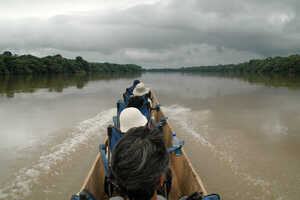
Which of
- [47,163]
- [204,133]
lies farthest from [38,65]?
[204,133]

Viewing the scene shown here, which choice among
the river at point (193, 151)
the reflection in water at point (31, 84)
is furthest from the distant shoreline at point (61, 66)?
the river at point (193, 151)

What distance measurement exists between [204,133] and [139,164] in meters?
7.10

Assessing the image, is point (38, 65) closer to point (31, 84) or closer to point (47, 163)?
point (31, 84)

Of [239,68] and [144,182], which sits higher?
[239,68]

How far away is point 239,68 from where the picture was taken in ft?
409

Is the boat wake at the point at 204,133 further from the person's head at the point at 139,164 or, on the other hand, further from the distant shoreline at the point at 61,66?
A: the distant shoreline at the point at 61,66

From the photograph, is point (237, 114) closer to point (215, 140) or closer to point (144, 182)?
point (215, 140)

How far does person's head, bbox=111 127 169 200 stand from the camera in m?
0.92

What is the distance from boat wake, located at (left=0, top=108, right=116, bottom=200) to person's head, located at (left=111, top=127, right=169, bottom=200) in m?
4.16

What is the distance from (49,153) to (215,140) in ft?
18.7

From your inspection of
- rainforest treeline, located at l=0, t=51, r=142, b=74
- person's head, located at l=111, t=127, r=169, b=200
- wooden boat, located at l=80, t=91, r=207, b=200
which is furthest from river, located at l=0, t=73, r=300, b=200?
rainforest treeline, located at l=0, t=51, r=142, b=74

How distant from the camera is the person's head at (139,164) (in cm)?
92

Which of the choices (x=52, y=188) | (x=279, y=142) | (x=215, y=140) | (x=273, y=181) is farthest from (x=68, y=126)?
(x=279, y=142)

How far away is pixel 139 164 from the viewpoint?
0.91 metres
